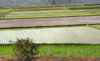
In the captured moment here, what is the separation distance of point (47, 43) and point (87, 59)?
149 cm

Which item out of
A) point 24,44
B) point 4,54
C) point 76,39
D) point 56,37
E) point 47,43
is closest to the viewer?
point 24,44

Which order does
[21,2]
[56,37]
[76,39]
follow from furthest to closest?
1. [21,2]
2. [56,37]
3. [76,39]

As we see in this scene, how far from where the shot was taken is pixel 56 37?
15.9ft

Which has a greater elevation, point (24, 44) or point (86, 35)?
point (24, 44)

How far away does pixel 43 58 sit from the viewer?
9.82 feet

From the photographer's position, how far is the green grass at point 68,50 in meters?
3.40

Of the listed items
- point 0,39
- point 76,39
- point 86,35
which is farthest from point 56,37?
point 0,39

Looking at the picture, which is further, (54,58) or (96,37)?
(96,37)

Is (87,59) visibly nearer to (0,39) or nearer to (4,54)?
(4,54)

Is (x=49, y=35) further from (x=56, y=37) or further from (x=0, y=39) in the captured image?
(x=0, y=39)

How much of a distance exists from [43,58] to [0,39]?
235 centimetres

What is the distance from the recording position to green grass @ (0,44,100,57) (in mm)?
3402

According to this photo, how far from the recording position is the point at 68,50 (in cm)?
363

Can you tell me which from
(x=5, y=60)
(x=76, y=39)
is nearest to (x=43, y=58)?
(x=5, y=60)
